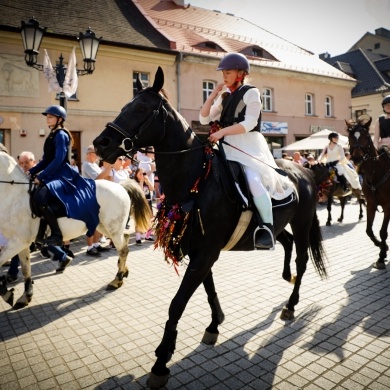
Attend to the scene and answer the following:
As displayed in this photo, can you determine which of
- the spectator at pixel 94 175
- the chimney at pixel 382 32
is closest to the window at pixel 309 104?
the spectator at pixel 94 175

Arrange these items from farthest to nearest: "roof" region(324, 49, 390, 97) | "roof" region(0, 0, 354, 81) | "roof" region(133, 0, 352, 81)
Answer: "roof" region(324, 49, 390, 97), "roof" region(133, 0, 352, 81), "roof" region(0, 0, 354, 81)

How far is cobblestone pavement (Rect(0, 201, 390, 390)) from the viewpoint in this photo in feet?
9.68

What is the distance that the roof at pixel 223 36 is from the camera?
69.5 ft

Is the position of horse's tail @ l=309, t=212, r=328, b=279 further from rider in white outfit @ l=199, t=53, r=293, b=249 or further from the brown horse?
the brown horse

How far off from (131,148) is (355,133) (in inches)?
205

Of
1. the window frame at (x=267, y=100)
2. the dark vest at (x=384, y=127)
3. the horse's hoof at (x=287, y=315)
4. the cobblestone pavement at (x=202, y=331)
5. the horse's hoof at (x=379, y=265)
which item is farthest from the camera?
the window frame at (x=267, y=100)

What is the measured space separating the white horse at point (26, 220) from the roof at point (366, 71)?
33.4 metres

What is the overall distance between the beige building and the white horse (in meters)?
10.5

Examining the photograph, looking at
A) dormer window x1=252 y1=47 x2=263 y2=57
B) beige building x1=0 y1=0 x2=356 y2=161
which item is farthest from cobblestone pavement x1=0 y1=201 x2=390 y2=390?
dormer window x1=252 y1=47 x2=263 y2=57

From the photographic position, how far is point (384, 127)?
684cm

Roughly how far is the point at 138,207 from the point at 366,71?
35.5 m

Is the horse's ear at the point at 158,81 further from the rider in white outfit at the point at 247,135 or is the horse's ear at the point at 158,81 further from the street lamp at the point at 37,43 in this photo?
the street lamp at the point at 37,43

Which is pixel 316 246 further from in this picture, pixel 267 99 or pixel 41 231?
pixel 267 99

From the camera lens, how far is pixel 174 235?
122 inches
